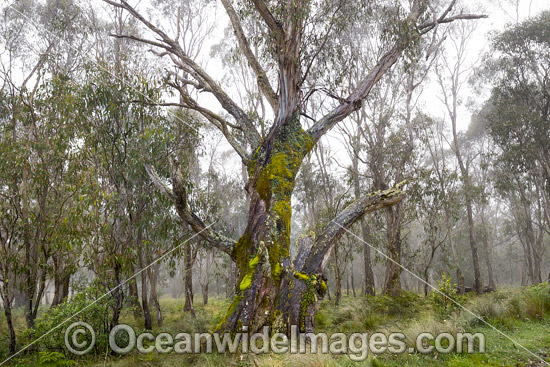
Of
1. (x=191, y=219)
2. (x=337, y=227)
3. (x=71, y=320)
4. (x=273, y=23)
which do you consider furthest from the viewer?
(x=273, y=23)

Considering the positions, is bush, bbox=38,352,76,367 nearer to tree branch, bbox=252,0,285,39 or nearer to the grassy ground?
the grassy ground

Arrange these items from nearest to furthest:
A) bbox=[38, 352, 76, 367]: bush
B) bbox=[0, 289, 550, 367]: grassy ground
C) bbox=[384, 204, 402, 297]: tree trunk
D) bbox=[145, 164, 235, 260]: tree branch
Answer: bbox=[0, 289, 550, 367]: grassy ground → bbox=[38, 352, 76, 367]: bush → bbox=[145, 164, 235, 260]: tree branch → bbox=[384, 204, 402, 297]: tree trunk

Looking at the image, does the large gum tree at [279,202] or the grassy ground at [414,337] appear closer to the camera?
the grassy ground at [414,337]

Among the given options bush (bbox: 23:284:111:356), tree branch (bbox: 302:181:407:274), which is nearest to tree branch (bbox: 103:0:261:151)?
tree branch (bbox: 302:181:407:274)

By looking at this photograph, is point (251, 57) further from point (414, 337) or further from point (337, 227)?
point (414, 337)

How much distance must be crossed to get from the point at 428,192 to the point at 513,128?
4413 millimetres

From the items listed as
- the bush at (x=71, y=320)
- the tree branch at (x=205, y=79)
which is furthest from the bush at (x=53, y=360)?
the tree branch at (x=205, y=79)

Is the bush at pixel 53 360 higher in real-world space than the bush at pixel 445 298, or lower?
lower

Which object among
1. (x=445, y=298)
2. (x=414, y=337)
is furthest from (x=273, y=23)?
(x=445, y=298)

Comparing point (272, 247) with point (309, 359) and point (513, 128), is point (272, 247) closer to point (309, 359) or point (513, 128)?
point (309, 359)

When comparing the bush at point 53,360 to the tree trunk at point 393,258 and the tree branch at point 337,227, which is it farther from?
the tree trunk at point 393,258

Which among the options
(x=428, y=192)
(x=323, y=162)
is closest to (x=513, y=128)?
(x=428, y=192)

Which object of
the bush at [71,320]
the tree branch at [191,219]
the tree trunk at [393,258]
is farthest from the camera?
the tree trunk at [393,258]

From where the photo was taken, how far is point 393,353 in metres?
4.79
